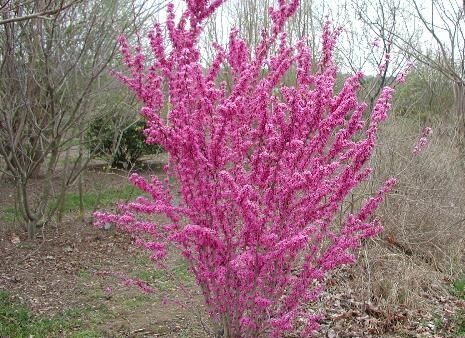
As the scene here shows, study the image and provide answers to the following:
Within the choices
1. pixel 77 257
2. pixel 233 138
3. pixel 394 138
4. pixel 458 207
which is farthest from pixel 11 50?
pixel 458 207

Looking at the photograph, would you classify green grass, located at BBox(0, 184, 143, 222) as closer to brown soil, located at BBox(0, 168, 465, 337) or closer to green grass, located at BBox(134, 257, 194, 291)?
brown soil, located at BBox(0, 168, 465, 337)

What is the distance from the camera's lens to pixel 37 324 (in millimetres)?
4719

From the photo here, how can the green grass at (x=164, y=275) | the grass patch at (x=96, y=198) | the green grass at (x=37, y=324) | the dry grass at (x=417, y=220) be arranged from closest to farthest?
the green grass at (x=37, y=324) < the dry grass at (x=417, y=220) < the green grass at (x=164, y=275) < the grass patch at (x=96, y=198)

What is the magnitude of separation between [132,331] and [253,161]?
2336 millimetres

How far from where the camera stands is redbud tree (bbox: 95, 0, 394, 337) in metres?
3.07

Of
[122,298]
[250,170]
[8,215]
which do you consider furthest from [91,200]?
[250,170]

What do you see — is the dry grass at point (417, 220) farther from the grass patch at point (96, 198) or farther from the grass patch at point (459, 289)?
the grass patch at point (96, 198)

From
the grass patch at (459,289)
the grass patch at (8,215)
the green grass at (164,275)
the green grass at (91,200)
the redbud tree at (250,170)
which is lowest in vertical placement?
the grass patch at (459,289)

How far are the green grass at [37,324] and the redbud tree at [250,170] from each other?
1.55 meters

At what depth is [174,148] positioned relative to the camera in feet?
10.7

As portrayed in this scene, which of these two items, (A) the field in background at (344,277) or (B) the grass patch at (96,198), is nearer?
(A) the field in background at (344,277)

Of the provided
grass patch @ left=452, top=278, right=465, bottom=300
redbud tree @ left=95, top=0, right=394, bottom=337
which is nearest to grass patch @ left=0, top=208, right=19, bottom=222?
redbud tree @ left=95, top=0, right=394, bottom=337

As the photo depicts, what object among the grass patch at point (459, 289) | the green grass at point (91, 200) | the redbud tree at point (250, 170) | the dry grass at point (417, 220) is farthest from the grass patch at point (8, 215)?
the grass patch at point (459, 289)

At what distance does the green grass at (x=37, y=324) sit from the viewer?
4535 millimetres
